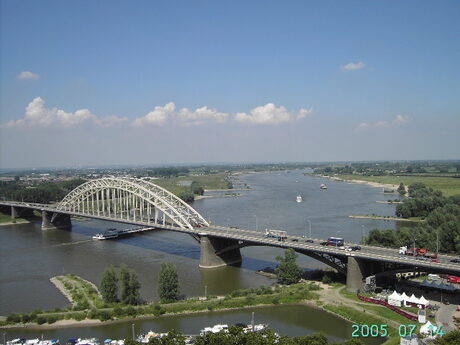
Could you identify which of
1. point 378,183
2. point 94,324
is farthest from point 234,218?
point 378,183

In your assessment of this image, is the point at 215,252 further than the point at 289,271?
Yes

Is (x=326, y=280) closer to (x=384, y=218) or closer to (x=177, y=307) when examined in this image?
(x=177, y=307)

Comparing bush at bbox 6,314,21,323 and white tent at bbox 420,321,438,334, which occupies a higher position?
white tent at bbox 420,321,438,334

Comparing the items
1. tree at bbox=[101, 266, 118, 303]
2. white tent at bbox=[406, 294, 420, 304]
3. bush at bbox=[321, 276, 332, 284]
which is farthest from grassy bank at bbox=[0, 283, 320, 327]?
white tent at bbox=[406, 294, 420, 304]

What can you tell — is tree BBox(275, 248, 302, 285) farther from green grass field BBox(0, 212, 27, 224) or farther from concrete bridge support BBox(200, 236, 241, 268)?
green grass field BBox(0, 212, 27, 224)

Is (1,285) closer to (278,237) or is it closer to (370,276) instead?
(278,237)

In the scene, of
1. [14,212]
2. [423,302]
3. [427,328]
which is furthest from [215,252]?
[14,212]
